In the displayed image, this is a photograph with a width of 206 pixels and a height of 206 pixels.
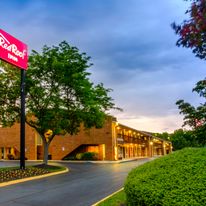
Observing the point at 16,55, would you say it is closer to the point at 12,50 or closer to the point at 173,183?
the point at 12,50

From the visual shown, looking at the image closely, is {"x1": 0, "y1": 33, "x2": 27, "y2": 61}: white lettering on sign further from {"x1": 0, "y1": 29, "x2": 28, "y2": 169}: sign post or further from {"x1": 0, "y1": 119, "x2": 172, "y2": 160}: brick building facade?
{"x1": 0, "y1": 119, "x2": 172, "y2": 160}: brick building facade

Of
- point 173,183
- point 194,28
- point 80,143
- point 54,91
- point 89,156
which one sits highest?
point 54,91

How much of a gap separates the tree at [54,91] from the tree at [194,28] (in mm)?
22550

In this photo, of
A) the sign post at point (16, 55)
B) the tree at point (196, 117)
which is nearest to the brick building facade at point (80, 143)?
the sign post at point (16, 55)

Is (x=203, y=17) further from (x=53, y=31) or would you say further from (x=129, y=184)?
(x=53, y=31)

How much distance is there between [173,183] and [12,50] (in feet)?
66.2

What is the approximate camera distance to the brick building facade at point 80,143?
4766cm

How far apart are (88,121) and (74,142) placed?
69.7 feet

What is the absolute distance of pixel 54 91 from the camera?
93.2 feet

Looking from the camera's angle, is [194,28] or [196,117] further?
[196,117]

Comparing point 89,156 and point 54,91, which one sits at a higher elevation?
point 54,91

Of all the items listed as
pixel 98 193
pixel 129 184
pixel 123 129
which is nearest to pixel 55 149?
pixel 123 129

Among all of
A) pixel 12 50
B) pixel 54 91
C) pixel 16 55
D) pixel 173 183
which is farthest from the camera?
pixel 54 91

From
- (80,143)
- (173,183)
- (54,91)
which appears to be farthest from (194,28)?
(80,143)
